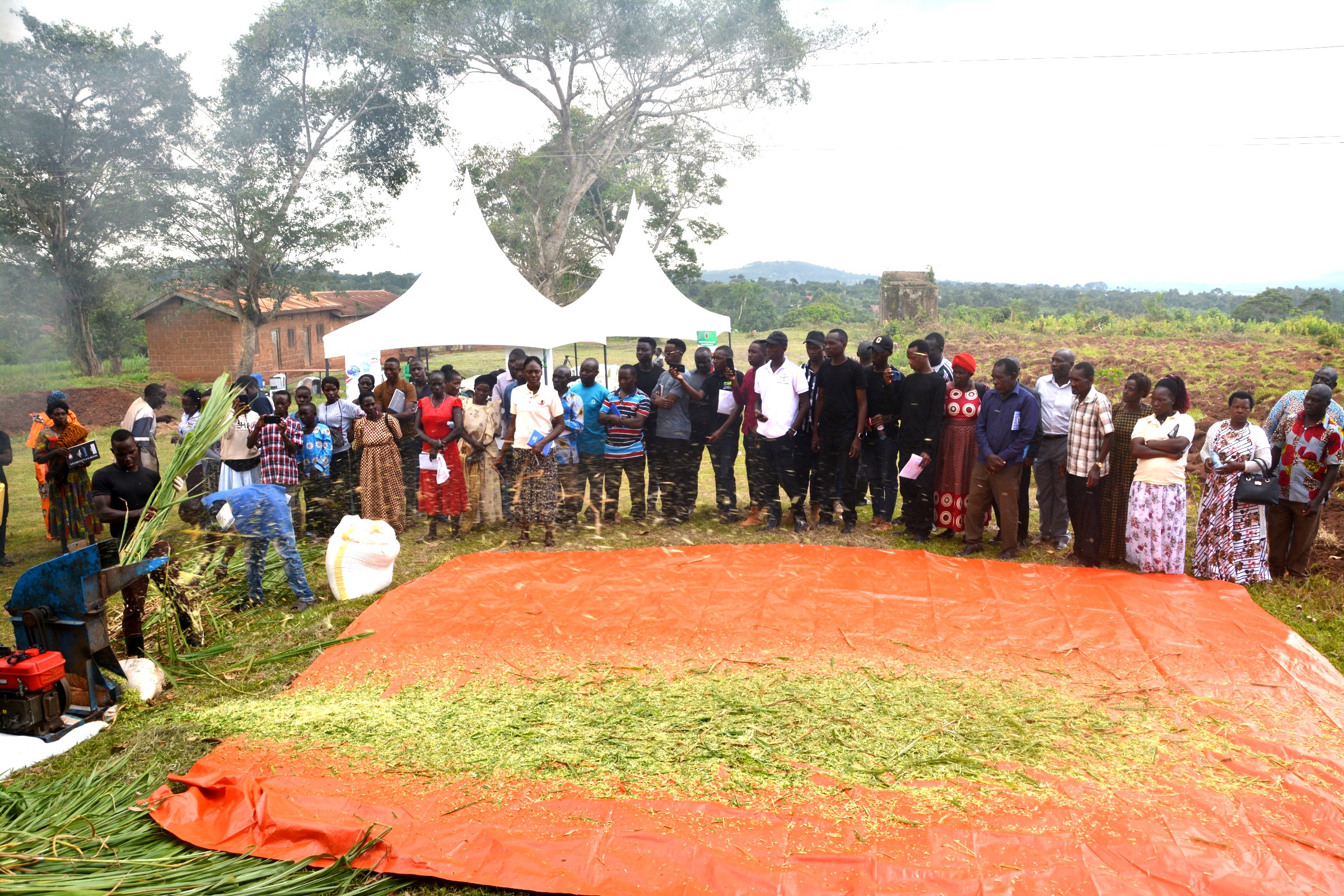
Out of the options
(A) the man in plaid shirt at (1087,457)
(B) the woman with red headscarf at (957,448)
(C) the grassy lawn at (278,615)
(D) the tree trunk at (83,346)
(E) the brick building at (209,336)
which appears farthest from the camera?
(E) the brick building at (209,336)

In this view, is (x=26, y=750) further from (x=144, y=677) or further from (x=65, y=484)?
(x=65, y=484)

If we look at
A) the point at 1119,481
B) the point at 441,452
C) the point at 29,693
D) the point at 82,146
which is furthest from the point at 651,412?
the point at 82,146

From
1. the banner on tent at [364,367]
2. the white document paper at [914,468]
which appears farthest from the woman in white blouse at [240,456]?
the white document paper at [914,468]

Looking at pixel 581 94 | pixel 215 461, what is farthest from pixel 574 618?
pixel 581 94

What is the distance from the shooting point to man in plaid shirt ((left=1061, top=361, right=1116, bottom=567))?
623 cm

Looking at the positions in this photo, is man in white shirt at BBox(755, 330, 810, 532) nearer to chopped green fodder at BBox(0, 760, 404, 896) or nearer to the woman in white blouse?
the woman in white blouse

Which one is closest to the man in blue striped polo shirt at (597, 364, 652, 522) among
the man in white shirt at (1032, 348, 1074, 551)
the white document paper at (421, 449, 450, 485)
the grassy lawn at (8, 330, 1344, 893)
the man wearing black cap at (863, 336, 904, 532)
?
the grassy lawn at (8, 330, 1344, 893)

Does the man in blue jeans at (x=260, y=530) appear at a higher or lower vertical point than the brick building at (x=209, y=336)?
lower

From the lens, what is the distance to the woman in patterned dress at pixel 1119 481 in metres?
6.26

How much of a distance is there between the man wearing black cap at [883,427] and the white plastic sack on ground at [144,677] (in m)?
5.20

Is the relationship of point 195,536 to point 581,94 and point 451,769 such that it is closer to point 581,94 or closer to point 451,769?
point 451,769

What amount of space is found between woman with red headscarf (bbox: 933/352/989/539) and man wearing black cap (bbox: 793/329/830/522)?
98cm

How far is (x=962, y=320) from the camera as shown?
78.6 feet

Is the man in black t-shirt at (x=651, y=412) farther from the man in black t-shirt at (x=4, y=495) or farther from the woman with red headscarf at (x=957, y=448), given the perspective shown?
the man in black t-shirt at (x=4, y=495)
